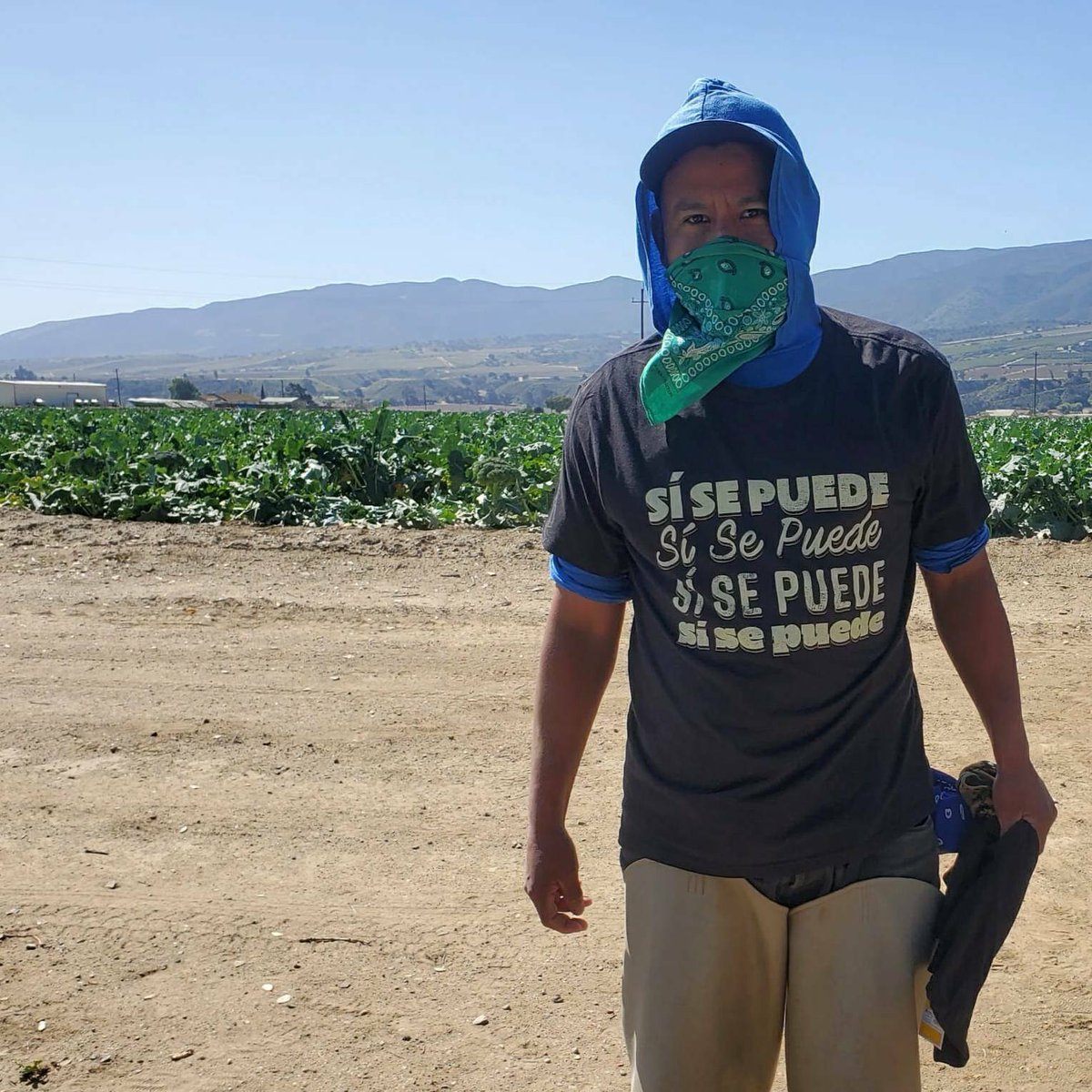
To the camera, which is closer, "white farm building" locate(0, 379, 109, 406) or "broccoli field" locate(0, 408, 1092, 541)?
"broccoli field" locate(0, 408, 1092, 541)

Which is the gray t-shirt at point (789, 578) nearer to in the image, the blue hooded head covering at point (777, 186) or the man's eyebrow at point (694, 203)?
the blue hooded head covering at point (777, 186)

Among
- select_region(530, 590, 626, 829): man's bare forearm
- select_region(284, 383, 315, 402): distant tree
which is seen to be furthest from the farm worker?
select_region(284, 383, 315, 402): distant tree

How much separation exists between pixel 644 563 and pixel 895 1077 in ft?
3.00

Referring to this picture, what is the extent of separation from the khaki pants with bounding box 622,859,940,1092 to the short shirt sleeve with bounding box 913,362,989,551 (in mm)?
588

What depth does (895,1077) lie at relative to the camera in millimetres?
1861

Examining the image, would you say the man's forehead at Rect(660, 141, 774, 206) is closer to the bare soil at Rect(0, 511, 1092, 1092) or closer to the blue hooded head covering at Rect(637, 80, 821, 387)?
the blue hooded head covering at Rect(637, 80, 821, 387)

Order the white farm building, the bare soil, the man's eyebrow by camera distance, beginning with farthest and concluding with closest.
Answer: the white farm building → the bare soil → the man's eyebrow

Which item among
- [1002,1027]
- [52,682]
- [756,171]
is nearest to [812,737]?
[756,171]

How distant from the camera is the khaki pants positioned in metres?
1.86

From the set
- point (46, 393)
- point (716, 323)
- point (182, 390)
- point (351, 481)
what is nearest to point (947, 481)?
point (716, 323)

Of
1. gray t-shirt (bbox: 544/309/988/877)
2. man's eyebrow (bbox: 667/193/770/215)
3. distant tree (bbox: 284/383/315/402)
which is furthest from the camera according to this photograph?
distant tree (bbox: 284/383/315/402)

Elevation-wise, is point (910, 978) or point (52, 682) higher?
point (910, 978)

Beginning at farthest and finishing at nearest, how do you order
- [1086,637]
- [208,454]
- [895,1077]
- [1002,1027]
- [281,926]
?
[208,454] → [1086,637] → [281,926] → [1002,1027] → [895,1077]

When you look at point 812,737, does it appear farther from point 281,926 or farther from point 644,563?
point 281,926
